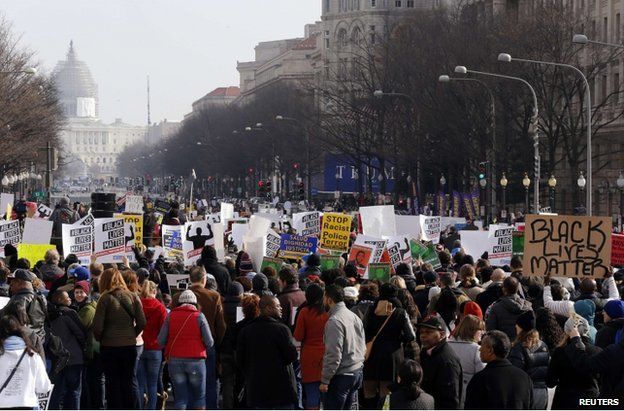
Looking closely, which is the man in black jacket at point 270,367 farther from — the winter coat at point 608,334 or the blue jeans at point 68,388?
the winter coat at point 608,334

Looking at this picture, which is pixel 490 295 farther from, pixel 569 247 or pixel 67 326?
pixel 67 326

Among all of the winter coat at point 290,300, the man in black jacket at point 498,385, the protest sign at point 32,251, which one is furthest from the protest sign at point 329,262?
the man in black jacket at point 498,385

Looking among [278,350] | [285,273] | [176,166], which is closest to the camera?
[278,350]

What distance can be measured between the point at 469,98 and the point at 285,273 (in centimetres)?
5228

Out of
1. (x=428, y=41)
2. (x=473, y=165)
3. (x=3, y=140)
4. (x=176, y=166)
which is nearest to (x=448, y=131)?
(x=473, y=165)

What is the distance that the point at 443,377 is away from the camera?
12859mm

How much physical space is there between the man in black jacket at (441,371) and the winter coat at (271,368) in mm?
1761

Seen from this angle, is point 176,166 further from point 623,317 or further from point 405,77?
point 623,317

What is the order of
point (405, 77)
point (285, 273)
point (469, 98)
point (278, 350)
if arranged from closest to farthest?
1. point (278, 350)
2. point (285, 273)
3. point (469, 98)
4. point (405, 77)

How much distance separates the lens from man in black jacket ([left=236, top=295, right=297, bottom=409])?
14586mm

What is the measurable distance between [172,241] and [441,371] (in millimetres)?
15969

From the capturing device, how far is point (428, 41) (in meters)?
78.5

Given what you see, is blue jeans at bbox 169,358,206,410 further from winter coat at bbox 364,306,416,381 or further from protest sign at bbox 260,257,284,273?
protest sign at bbox 260,257,284,273

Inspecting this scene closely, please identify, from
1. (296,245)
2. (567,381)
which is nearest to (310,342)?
(567,381)
